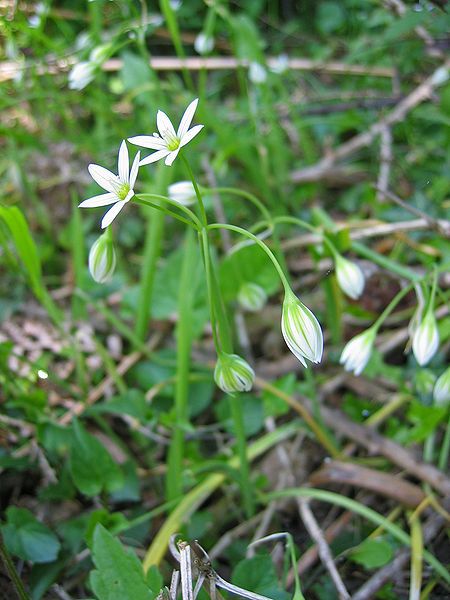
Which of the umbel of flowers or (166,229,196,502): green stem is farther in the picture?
(166,229,196,502): green stem

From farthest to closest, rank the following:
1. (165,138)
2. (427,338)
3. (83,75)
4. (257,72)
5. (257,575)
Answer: (257,72) < (83,75) < (427,338) < (257,575) < (165,138)

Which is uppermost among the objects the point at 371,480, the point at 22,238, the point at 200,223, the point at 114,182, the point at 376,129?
the point at 114,182

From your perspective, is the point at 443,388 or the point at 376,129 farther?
the point at 376,129

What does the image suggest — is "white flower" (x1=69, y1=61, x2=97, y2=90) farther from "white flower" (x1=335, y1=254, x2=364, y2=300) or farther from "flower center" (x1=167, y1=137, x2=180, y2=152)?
"white flower" (x1=335, y1=254, x2=364, y2=300)

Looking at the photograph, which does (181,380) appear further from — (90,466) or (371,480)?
(371,480)

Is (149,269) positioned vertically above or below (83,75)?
below

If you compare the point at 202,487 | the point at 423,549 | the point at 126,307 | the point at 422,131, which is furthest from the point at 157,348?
the point at 422,131

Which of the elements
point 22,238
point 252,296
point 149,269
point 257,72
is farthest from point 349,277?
point 257,72

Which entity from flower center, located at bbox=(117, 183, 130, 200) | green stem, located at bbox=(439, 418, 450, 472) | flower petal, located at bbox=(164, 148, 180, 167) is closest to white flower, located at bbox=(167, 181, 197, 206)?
flower center, located at bbox=(117, 183, 130, 200)
